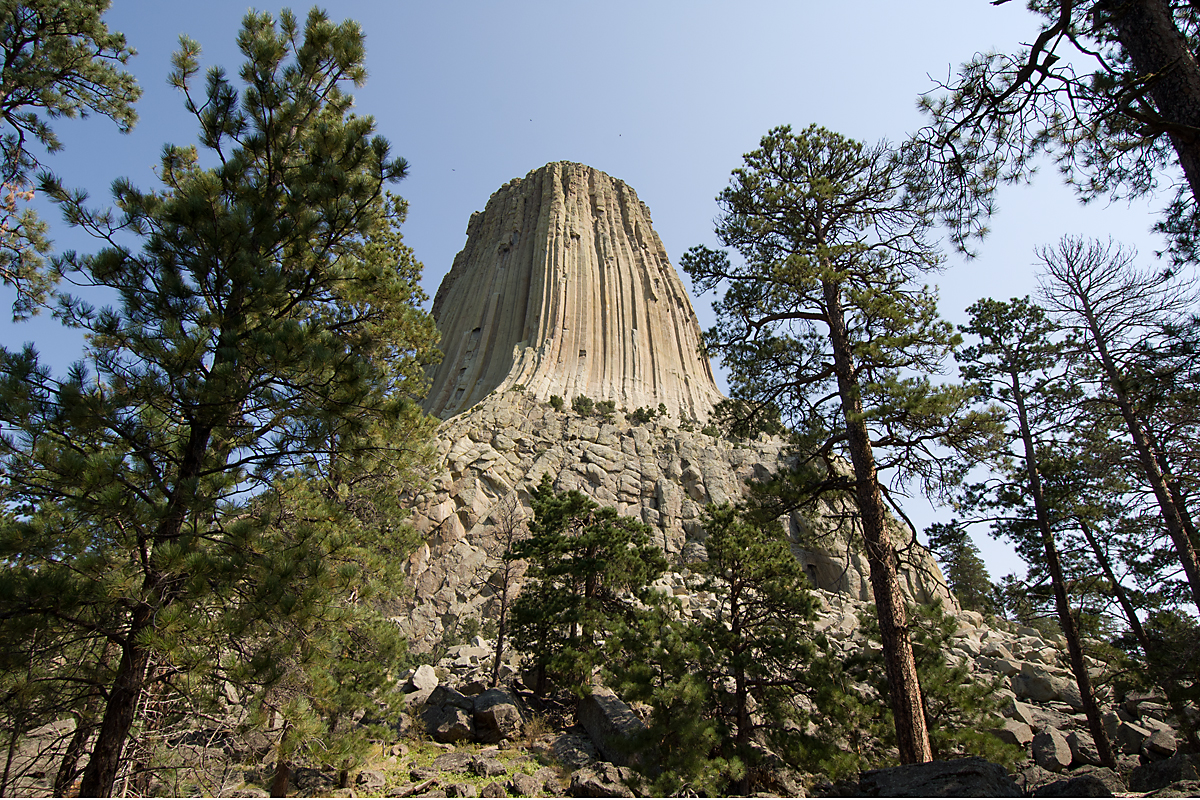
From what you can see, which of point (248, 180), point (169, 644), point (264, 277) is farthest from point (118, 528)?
point (248, 180)

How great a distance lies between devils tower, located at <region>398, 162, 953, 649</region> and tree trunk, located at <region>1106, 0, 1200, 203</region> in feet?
17.7

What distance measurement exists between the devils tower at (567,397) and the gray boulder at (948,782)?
3.25 m

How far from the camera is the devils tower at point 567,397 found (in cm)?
2505

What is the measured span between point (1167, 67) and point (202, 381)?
7791mm

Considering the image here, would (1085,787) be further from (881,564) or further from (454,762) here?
(454,762)

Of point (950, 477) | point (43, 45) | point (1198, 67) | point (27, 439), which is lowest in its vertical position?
point (27, 439)

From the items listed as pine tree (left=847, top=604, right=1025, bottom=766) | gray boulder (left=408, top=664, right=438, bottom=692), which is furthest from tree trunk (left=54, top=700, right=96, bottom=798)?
gray boulder (left=408, top=664, right=438, bottom=692)

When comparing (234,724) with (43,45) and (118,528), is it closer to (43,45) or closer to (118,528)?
(118,528)

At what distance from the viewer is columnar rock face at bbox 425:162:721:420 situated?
135ft

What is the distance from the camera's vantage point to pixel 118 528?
3734 millimetres

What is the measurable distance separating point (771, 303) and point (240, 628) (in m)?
7.95

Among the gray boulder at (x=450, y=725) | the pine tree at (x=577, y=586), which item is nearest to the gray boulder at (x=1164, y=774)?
the pine tree at (x=577, y=586)

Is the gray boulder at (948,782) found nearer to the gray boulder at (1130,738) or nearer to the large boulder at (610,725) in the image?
the large boulder at (610,725)

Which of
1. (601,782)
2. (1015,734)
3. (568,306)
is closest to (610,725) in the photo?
(601,782)
